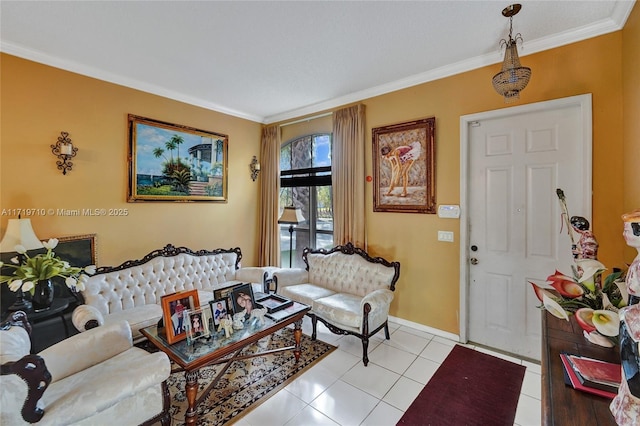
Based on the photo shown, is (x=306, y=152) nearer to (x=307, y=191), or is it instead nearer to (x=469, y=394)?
(x=307, y=191)

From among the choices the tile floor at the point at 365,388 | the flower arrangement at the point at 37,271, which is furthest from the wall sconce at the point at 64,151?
the tile floor at the point at 365,388

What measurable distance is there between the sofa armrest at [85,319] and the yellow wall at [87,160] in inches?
39.5

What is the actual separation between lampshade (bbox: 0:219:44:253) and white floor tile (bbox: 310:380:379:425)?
3036mm

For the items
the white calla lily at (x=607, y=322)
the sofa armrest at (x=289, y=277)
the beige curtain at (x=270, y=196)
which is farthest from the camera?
the beige curtain at (x=270, y=196)

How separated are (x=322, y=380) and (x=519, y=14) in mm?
3524

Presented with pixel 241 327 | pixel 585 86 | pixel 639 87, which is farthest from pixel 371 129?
pixel 241 327

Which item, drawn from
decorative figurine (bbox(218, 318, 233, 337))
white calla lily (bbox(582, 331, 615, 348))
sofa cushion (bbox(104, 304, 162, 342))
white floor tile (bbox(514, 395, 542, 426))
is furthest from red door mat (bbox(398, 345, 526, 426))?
sofa cushion (bbox(104, 304, 162, 342))

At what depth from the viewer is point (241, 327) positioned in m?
2.32

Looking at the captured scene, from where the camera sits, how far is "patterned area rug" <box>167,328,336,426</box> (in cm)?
208

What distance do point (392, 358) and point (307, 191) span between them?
112 inches

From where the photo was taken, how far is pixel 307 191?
471cm

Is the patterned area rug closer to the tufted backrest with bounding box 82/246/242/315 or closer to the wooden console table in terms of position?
the tufted backrest with bounding box 82/246/242/315

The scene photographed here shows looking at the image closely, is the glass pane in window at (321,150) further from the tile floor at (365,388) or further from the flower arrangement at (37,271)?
the flower arrangement at (37,271)

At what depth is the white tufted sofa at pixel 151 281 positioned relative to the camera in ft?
9.04
